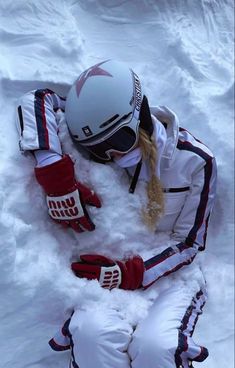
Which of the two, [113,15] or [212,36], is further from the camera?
[212,36]

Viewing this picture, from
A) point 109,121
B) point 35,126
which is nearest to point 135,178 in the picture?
point 109,121

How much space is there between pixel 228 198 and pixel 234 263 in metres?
0.28

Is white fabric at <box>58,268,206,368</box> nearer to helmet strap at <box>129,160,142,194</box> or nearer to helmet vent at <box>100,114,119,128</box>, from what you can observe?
helmet strap at <box>129,160,142,194</box>

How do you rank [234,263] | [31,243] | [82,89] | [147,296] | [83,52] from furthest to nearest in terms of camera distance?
[234,263]
[83,52]
[147,296]
[31,243]
[82,89]

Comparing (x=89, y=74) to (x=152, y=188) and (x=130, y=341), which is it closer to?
(x=152, y=188)

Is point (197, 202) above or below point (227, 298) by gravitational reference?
above

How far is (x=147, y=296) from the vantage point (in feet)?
5.93

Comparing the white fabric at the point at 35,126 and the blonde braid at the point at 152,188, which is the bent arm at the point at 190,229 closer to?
the blonde braid at the point at 152,188

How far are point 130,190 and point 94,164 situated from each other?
0.51 feet

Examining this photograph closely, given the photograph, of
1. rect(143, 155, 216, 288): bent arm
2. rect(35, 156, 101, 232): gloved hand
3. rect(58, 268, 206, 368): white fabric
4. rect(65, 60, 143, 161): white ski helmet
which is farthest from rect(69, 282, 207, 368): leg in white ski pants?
rect(65, 60, 143, 161): white ski helmet

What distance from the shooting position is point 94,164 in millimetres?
1731

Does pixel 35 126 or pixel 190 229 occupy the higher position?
pixel 35 126

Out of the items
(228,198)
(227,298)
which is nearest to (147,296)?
(227,298)

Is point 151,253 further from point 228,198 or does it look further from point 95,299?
point 228,198
